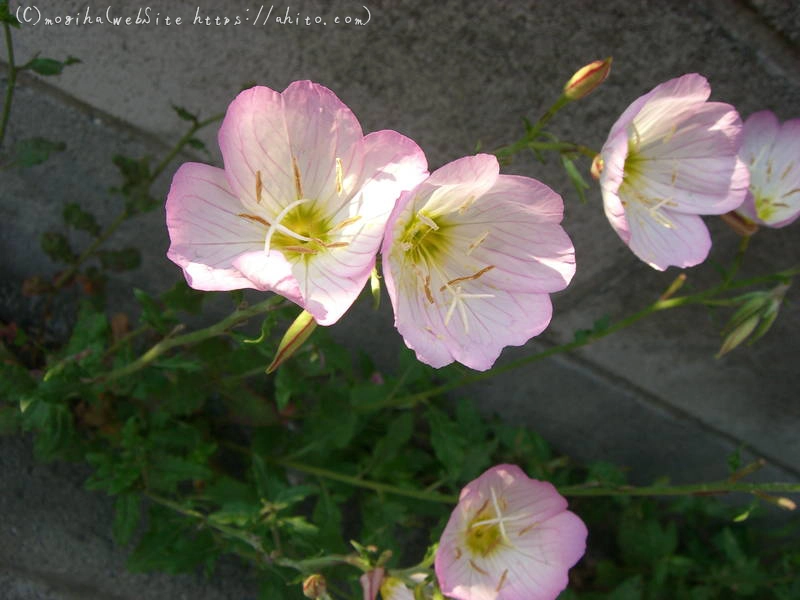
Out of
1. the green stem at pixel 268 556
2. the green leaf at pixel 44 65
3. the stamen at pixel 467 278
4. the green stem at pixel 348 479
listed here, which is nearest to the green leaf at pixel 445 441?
the green stem at pixel 348 479

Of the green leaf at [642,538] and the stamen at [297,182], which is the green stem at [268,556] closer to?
the stamen at [297,182]

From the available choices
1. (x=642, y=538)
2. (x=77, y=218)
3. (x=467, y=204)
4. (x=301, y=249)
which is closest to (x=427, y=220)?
(x=467, y=204)

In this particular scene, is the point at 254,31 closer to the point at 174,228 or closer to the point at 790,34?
the point at 174,228

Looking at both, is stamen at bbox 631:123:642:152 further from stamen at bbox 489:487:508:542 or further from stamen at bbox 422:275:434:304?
stamen at bbox 489:487:508:542

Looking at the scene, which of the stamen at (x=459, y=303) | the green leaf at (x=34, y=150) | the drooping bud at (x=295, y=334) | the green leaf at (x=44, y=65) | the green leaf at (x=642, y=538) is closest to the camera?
the drooping bud at (x=295, y=334)

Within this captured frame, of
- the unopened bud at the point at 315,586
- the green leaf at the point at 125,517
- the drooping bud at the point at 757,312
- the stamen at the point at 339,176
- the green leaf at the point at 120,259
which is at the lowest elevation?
the green leaf at the point at 125,517
